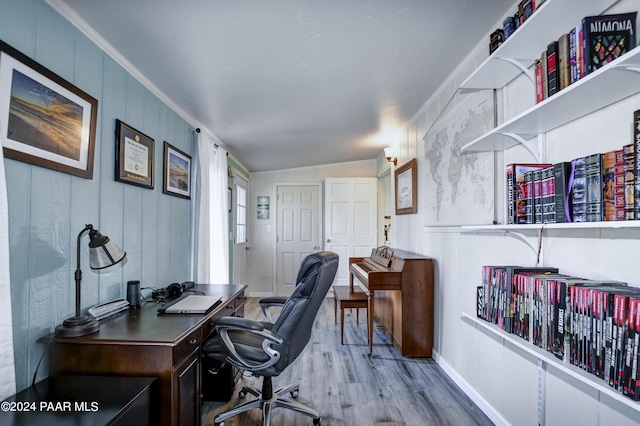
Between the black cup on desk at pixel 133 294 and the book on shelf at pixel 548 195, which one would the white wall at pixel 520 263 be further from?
the black cup on desk at pixel 133 294

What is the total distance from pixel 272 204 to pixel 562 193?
488 cm

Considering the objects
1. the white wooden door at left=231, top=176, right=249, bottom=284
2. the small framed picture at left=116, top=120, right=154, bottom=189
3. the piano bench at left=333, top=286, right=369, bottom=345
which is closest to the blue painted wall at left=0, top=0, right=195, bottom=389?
the small framed picture at left=116, top=120, right=154, bottom=189

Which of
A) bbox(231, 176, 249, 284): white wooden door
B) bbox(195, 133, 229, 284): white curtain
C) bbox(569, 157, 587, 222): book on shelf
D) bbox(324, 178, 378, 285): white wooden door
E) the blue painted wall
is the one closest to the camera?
bbox(569, 157, 587, 222): book on shelf

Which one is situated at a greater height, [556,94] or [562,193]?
[556,94]

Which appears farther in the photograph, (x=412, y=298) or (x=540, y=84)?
(x=412, y=298)

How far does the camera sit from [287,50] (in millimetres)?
1946

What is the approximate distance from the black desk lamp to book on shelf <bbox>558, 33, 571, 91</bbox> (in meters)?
2.03

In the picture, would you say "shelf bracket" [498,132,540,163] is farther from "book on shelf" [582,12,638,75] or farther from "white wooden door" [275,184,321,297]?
"white wooden door" [275,184,321,297]

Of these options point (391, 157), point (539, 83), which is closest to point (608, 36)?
point (539, 83)

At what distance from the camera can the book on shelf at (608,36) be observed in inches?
41.5

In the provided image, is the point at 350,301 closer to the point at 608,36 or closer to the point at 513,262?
the point at 513,262

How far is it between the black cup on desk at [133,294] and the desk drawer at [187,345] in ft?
1.84

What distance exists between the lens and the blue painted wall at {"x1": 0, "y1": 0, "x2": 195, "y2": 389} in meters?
1.33

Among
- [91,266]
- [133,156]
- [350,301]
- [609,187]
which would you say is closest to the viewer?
[609,187]
